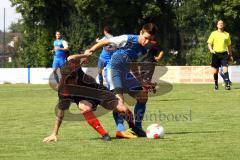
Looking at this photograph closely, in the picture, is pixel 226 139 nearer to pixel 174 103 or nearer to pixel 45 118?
pixel 45 118

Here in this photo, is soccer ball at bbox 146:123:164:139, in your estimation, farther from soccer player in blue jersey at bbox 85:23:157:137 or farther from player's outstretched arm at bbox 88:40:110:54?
player's outstretched arm at bbox 88:40:110:54

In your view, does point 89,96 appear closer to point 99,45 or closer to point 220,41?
point 99,45

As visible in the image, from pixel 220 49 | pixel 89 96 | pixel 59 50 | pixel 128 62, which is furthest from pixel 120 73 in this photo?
pixel 59 50

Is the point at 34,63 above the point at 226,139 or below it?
below

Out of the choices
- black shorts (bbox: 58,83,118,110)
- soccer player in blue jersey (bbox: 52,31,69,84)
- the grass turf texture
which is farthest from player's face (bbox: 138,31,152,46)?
soccer player in blue jersey (bbox: 52,31,69,84)

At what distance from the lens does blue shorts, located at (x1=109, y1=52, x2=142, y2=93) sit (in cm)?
1009

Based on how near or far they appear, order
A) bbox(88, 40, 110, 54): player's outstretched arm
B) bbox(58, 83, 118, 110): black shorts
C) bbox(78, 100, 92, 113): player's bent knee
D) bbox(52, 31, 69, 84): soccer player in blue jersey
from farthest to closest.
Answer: bbox(52, 31, 69, 84): soccer player in blue jersey → bbox(58, 83, 118, 110): black shorts → bbox(78, 100, 92, 113): player's bent knee → bbox(88, 40, 110, 54): player's outstretched arm

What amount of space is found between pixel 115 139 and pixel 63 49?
15656 mm

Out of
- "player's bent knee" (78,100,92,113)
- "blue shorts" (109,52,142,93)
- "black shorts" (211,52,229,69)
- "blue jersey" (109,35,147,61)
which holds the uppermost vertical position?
"blue jersey" (109,35,147,61)

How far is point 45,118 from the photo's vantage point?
529 inches

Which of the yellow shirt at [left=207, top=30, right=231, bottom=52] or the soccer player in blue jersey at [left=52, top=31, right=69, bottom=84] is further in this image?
the soccer player in blue jersey at [left=52, top=31, right=69, bottom=84]

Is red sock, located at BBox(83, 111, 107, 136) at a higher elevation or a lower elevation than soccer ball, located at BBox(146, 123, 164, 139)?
higher

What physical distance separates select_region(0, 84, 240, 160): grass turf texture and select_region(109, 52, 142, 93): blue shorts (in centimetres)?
82

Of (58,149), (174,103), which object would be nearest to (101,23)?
(174,103)
